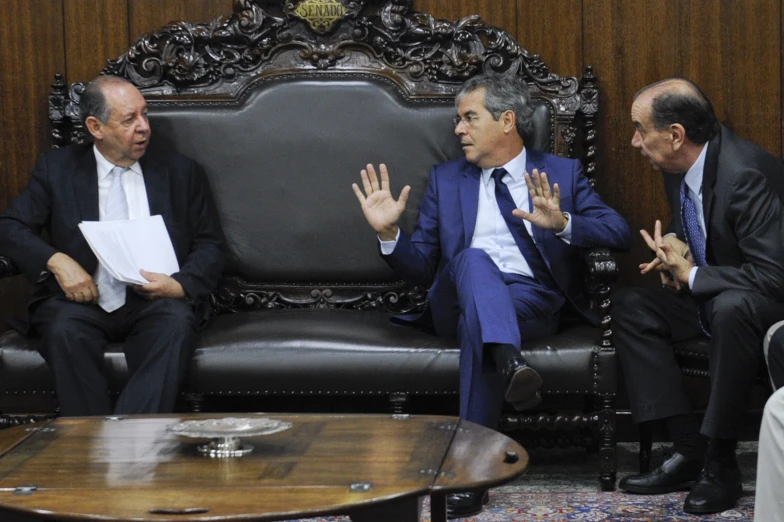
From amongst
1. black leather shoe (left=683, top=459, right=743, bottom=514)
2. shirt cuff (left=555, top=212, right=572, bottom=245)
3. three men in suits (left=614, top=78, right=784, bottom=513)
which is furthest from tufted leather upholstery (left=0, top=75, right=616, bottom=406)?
black leather shoe (left=683, top=459, right=743, bottom=514)

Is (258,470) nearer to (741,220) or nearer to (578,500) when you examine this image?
(578,500)

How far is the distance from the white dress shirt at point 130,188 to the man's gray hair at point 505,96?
44.7 inches

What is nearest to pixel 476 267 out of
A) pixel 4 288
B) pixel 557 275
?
pixel 557 275

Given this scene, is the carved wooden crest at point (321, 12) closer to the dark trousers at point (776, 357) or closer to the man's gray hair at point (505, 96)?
the man's gray hair at point (505, 96)

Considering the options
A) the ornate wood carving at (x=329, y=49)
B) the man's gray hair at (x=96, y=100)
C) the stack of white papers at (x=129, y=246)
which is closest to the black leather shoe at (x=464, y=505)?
the stack of white papers at (x=129, y=246)

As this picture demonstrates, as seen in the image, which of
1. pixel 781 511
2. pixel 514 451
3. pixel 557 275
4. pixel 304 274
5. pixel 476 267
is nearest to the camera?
pixel 514 451

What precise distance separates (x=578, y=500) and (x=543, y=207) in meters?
0.91

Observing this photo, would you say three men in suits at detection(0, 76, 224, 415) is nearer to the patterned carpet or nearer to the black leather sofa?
the black leather sofa

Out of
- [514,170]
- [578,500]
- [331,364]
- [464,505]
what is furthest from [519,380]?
[514,170]

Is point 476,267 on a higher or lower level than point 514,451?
higher

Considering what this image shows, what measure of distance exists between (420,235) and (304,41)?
34.8 inches

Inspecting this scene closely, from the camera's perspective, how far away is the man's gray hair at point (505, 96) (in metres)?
4.04

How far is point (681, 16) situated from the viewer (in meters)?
4.40

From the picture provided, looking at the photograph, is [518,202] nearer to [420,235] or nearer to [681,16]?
[420,235]
